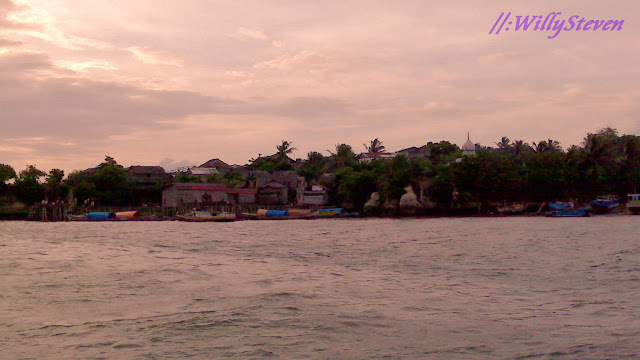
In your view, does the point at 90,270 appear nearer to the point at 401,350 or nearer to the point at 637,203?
the point at 401,350

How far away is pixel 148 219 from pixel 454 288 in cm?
5798

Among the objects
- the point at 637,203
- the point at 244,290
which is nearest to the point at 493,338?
the point at 244,290

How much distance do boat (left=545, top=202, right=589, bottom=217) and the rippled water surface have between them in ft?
138

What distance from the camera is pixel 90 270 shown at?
19531 millimetres

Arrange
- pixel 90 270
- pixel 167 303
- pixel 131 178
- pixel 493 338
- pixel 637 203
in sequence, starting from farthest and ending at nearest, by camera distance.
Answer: pixel 131 178 → pixel 637 203 → pixel 90 270 → pixel 167 303 → pixel 493 338

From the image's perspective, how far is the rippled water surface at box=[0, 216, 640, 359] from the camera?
9203mm

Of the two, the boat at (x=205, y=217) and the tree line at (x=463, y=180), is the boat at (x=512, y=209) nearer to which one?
the tree line at (x=463, y=180)

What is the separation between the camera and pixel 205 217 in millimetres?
64562

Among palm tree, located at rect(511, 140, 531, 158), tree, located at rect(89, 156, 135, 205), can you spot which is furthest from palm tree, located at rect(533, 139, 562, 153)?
tree, located at rect(89, 156, 135, 205)

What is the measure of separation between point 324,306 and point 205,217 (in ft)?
175

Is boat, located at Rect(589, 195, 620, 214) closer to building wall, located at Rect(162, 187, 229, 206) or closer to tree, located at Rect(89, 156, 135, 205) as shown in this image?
building wall, located at Rect(162, 187, 229, 206)

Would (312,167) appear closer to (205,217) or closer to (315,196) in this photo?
(315,196)

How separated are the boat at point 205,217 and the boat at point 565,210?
3646 centimetres

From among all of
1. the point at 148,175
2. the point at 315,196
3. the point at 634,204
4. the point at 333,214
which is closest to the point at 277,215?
the point at 333,214
